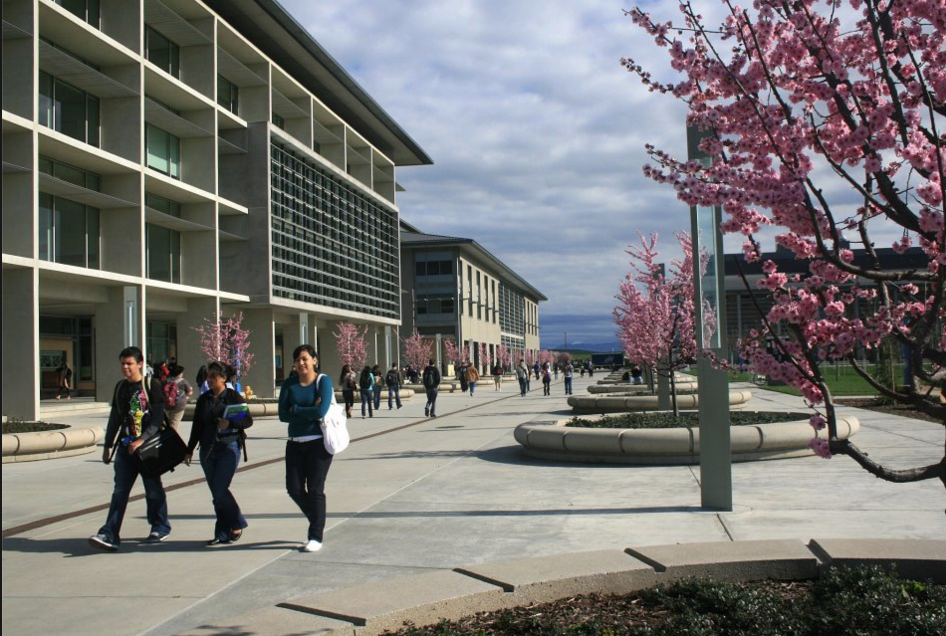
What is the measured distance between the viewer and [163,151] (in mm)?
38312

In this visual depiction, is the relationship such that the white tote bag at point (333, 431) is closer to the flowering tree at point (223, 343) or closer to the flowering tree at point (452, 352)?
the flowering tree at point (223, 343)

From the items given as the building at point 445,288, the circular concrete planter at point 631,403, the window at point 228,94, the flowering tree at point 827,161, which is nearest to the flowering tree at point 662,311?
the circular concrete planter at point 631,403

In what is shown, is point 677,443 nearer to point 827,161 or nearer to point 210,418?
point 210,418

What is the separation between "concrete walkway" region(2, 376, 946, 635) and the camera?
234 inches

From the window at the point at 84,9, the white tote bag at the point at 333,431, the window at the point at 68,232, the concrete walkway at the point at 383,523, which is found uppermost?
the window at the point at 84,9

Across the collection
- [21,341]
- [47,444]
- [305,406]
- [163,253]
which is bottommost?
[47,444]

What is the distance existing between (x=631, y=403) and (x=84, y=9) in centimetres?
2587

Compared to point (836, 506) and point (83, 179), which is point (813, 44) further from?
point (83, 179)

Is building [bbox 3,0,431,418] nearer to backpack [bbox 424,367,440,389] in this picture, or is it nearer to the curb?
backpack [bbox 424,367,440,389]

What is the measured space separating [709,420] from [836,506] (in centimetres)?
153

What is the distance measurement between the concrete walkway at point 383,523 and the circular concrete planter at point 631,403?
825cm

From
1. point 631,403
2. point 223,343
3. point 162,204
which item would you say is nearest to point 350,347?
point 223,343

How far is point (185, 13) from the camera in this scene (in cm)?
3825

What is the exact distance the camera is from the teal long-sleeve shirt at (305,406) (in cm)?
733
